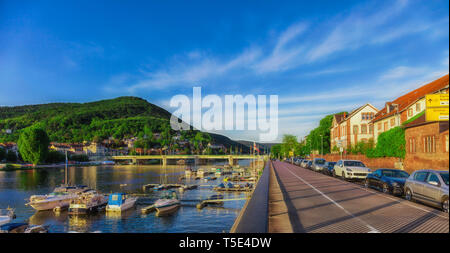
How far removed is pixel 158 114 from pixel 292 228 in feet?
359

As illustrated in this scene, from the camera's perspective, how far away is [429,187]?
1136 cm

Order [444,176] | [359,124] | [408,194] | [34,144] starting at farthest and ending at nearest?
[34,144]
[359,124]
[408,194]
[444,176]

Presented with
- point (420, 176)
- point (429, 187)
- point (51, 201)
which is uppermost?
point (420, 176)

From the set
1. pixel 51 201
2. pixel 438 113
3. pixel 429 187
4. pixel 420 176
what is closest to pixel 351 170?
pixel 420 176

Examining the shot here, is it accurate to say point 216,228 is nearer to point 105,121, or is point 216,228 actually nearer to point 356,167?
point 356,167

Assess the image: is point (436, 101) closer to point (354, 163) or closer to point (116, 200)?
point (354, 163)

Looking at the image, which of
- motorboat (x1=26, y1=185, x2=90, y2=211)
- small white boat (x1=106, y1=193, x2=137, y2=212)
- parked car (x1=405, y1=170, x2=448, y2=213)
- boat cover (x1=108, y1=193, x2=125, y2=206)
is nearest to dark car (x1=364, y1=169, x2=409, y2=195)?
parked car (x1=405, y1=170, x2=448, y2=213)

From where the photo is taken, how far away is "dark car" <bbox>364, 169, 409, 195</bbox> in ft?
53.4

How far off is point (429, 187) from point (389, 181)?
6.14 meters

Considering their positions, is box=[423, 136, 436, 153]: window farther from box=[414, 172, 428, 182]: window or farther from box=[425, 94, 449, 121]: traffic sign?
box=[414, 172, 428, 182]: window

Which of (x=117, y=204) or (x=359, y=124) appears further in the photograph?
(x=359, y=124)

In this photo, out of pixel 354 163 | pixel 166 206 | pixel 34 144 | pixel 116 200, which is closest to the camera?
pixel 354 163

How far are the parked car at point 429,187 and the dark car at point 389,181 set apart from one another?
2488mm
